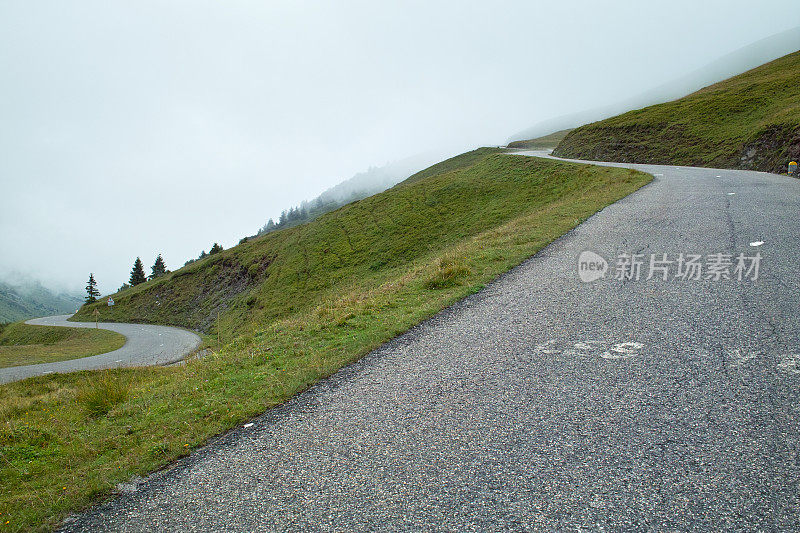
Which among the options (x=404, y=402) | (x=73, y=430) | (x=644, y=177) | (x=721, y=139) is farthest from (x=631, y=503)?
(x=721, y=139)

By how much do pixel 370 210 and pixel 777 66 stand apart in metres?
73.2

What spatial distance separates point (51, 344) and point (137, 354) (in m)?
25.1

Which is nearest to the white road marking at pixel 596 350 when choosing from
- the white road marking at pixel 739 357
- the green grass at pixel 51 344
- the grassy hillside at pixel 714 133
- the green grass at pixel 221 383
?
the white road marking at pixel 739 357

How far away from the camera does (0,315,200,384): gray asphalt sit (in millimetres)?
38656

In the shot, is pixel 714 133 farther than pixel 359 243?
No

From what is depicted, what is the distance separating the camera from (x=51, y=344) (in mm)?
62000

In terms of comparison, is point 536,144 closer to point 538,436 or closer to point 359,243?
point 359,243

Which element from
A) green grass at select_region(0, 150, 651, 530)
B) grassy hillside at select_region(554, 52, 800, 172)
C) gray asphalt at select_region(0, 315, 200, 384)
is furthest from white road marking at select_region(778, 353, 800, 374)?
gray asphalt at select_region(0, 315, 200, 384)

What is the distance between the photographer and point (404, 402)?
20.4 ft

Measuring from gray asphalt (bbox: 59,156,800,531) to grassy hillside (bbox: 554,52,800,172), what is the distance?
98.1ft

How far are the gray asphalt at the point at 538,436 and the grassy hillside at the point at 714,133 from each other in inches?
1177

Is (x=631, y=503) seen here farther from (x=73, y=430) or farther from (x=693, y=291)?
(x=73, y=430)

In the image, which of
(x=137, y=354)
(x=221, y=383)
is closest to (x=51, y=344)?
(x=137, y=354)

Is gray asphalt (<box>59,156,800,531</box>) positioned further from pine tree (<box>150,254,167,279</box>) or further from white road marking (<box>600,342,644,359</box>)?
pine tree (<box>150,254,167,279</box>)
